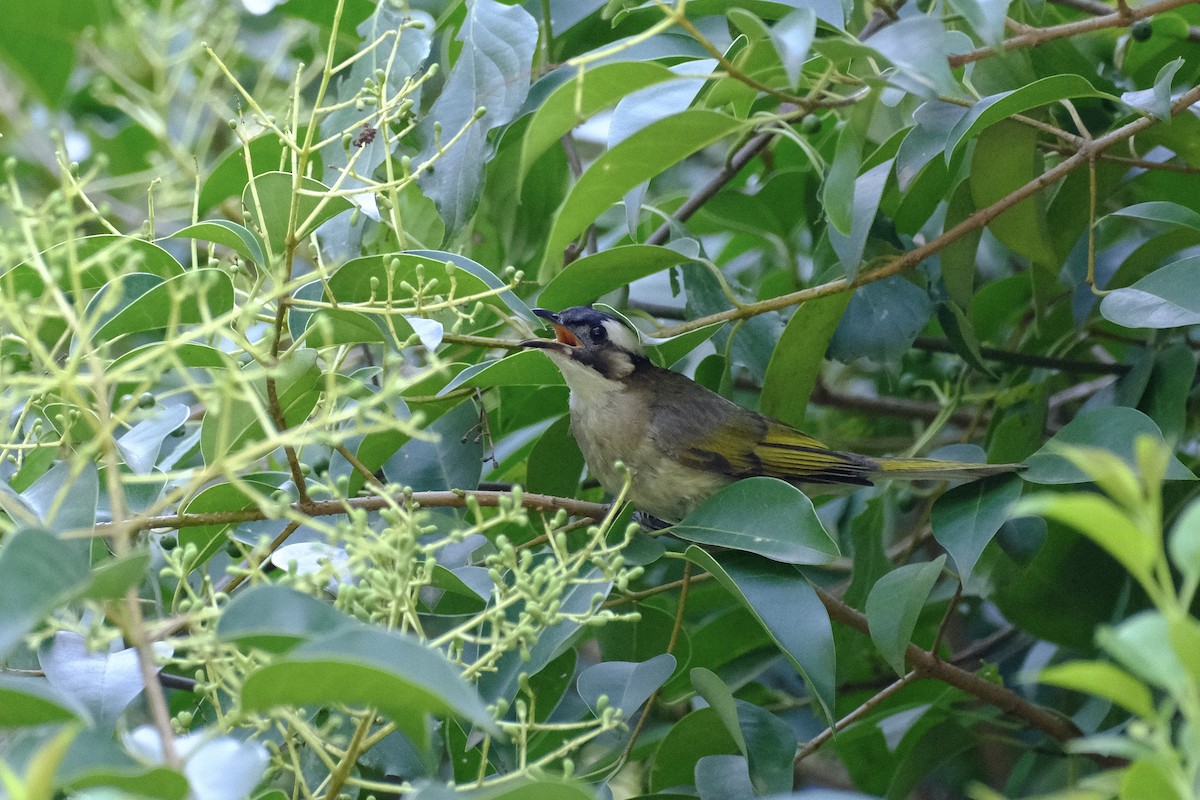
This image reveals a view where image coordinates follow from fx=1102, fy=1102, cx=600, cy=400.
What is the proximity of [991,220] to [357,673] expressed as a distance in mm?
1908

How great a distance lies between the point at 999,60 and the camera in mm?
2611

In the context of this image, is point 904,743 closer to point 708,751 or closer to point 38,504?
point 708,751

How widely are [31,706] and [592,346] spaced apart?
2262 mm

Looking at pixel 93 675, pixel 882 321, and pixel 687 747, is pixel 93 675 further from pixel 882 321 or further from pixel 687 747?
pixel 882 321

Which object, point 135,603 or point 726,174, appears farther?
point 726,174

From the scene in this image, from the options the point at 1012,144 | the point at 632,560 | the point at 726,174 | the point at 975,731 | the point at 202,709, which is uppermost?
the point at 1012,144

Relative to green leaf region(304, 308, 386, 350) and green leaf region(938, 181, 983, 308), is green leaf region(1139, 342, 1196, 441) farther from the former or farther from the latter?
green leaf region(304, 308, 386, 350)

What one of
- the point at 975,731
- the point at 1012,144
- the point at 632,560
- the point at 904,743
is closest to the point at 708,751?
the point at 632,560

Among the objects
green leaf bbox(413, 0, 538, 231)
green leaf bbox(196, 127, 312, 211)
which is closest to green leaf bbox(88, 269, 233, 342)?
green leaf bbox(196, 127, 312, 211)

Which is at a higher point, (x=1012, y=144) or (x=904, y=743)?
(x=1012, y=144)

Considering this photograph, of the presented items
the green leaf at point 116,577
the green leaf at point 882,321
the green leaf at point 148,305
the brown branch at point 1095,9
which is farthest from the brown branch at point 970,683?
the brown branch at point 1095,9

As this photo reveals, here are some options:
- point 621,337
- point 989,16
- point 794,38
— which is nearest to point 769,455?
point 621,337

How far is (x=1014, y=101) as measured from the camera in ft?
7.27

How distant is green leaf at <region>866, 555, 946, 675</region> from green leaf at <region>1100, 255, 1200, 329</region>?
2.26 ft
